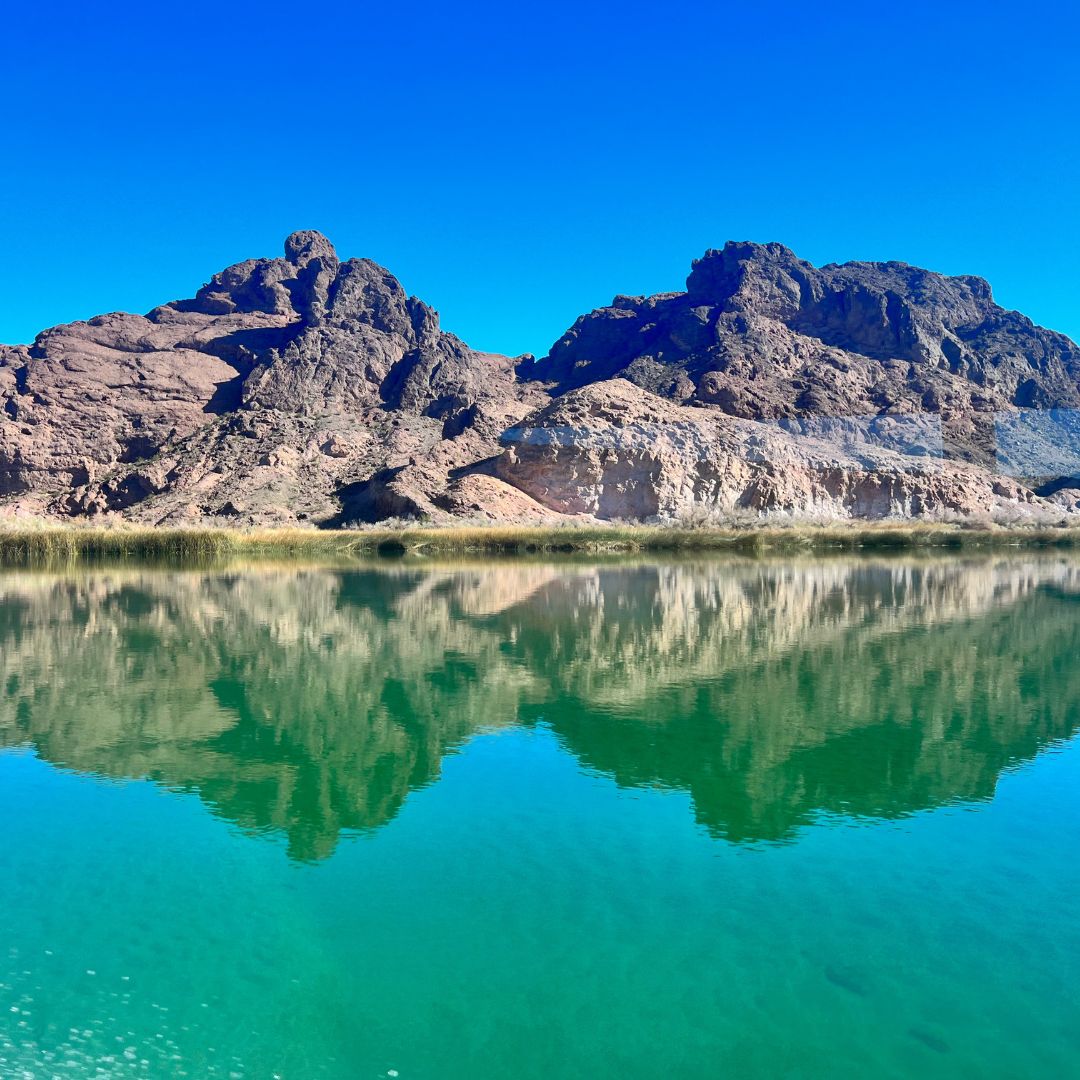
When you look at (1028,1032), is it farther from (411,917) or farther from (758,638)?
(758,638)

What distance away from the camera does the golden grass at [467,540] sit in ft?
137

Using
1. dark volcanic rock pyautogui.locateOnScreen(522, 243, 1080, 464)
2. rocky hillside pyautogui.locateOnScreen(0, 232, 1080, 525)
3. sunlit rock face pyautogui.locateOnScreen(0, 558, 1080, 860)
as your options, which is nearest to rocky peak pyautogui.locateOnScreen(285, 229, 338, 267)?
rocky hillside pyautogui.locateOnScreen(0, 232, 1080, 525)

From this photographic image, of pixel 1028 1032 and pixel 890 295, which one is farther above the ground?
pixel 890 295

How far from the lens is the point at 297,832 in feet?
17.8

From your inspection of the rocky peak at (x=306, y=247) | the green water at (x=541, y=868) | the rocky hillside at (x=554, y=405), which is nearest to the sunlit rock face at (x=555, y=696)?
the green water at (x=541, y=868)

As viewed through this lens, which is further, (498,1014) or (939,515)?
(939,515)

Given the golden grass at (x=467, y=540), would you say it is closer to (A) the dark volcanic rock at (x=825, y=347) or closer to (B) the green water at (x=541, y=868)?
(A) the dark volcanic rock at (x=825, y=347)

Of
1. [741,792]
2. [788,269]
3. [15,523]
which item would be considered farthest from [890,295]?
[741,792]

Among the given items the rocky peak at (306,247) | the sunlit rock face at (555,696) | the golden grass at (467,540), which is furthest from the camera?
the rocky peak at (306,247)

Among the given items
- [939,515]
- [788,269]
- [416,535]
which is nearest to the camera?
[416,535]

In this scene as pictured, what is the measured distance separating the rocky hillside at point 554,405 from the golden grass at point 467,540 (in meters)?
12.1

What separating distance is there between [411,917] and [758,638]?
993 centimetres

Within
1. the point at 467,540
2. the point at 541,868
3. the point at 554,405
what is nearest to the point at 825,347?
the point at 554,405

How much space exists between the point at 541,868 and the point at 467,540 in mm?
42897
